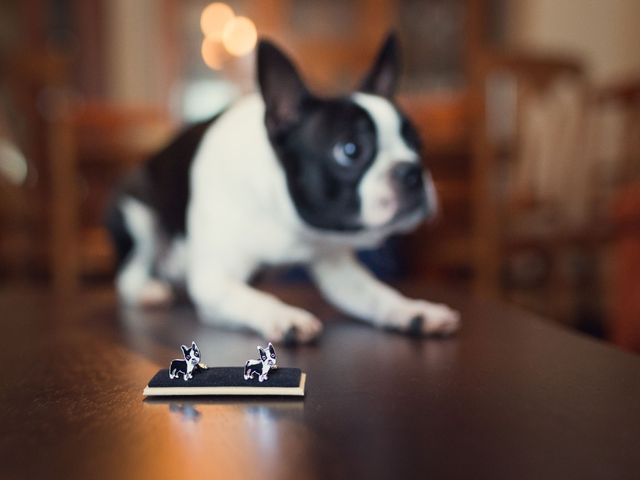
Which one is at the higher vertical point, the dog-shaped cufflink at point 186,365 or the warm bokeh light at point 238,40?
the warm bokeh light at point 238,40

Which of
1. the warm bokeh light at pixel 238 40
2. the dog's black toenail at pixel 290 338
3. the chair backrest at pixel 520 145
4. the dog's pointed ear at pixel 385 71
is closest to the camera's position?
the dog's black toenail at pixel 290 338

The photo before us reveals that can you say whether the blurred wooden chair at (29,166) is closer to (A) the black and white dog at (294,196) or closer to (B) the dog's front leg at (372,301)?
(A) the black and white dog at (294,196)

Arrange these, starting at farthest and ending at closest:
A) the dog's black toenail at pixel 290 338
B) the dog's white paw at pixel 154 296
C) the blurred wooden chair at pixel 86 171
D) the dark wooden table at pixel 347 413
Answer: the blurred wooden chair at pixel 86 171, the dog's white paw at pixel 154 296, the dog's black toenail at pixel 290 338, the dark wooden table at pixel 347 413

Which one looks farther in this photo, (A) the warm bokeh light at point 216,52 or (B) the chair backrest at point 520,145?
(A) the warm bokeh light at point 216,52

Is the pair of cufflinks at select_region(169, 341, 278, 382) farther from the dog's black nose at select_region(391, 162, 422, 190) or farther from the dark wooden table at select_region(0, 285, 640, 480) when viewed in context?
the dog's black nose at select_region(391, 162, 422, 190)

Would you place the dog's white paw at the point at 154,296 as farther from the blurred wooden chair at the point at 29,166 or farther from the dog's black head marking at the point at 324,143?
the blurred wooden chair at the point at 29,166

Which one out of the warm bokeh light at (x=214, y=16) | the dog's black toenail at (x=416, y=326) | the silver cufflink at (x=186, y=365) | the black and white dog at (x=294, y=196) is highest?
the warm bokeh light at (x=214, y=16)

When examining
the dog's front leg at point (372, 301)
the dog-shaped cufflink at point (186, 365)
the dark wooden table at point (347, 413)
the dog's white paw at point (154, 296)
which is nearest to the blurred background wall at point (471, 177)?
the dog's white paw at point (154, 296)
